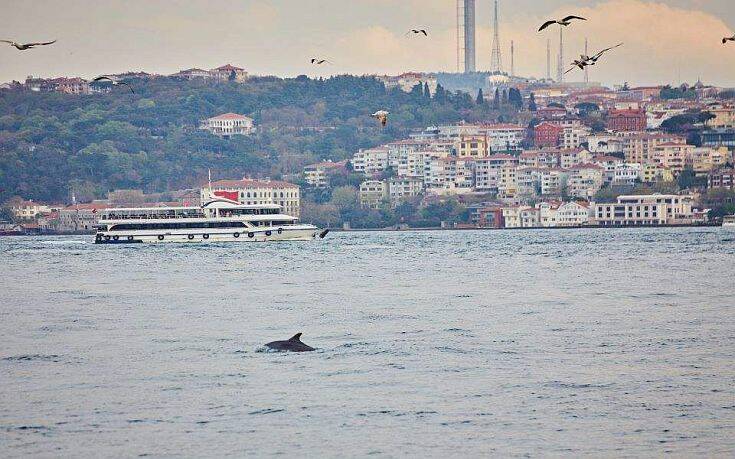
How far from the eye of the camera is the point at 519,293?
50.0 metres

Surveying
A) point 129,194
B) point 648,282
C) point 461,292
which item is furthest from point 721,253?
point 129,194

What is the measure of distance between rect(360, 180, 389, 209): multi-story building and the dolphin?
130 meters

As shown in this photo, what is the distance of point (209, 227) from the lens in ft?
333

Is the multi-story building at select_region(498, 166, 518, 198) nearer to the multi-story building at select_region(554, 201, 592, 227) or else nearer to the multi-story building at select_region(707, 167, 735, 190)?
the multi-story building at select_region(707, 167, 735, 190)

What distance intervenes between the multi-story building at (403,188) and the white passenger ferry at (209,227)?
65873 millimetres

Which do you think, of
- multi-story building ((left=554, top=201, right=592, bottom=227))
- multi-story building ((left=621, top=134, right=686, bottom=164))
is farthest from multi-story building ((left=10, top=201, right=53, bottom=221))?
multi-story building ((left=621, top=134, right=686, bottom=164))

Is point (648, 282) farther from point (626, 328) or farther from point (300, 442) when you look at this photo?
point (300, 442)

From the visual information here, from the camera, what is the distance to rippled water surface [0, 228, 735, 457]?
24266 mm

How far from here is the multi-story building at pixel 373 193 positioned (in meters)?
165

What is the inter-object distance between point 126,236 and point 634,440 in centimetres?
7885

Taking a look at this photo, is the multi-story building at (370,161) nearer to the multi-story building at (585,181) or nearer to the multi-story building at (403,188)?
the multi-story building at (403,188)

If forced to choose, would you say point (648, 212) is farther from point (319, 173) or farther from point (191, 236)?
point (191, 236)

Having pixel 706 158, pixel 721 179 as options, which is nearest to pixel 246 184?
pixel 721 179

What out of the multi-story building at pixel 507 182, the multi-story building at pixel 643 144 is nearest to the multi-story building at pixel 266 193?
the multi-story building at pixel 507 182
